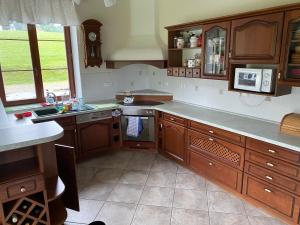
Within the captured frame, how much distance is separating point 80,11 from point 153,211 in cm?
312

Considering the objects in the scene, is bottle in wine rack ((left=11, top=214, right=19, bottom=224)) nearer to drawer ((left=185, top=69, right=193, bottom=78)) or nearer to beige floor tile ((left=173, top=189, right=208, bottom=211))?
beige floor tile ((left=173, top=189, right=208, bottom=211))

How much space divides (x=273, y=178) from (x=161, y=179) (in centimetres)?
138

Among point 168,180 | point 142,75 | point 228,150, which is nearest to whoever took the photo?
point 228,150

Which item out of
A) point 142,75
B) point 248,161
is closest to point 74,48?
point 142,75

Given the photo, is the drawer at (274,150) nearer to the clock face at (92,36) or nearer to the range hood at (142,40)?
the range hood at (142,40)

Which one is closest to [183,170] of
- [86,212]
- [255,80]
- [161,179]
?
[161,179]

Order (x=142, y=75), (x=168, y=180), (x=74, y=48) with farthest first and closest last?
(x=142, y=75), (x=74, y=48), (x=168, y=180)

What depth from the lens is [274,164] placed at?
2.25 m

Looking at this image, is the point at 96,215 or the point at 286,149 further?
the point at 96,215

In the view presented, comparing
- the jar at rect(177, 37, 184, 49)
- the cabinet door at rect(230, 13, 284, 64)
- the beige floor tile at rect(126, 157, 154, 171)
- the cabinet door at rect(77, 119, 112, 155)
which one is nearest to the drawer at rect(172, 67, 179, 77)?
the jar at rect(177, 37, 184, 49)

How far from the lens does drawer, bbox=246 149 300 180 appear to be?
211 centimetres

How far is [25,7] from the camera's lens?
124 inches

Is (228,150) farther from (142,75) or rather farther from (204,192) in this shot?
(142,75)

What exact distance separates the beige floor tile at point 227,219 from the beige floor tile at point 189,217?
0.07m
